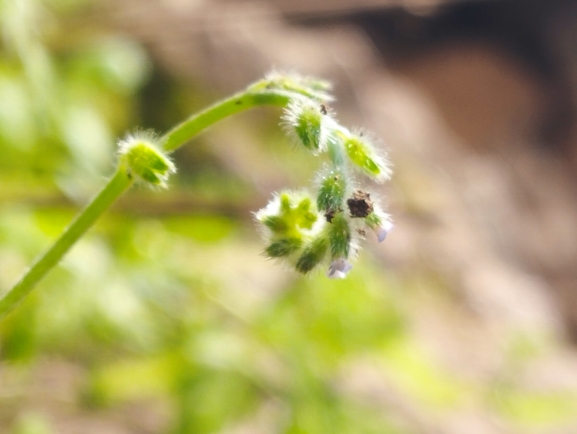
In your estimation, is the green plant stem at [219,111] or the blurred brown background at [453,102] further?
the blurred brown background at [453,102]

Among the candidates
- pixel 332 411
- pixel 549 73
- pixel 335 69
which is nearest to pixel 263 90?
pixel 332 411

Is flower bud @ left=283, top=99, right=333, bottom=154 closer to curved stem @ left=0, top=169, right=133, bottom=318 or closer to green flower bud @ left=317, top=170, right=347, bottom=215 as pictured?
green flower bud @ left=317, top=170, right=347, bottom=215

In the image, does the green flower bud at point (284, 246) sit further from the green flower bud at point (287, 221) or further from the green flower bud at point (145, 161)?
the green flower bud at point (145, 161)

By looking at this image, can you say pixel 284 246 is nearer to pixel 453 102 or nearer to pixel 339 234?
pixel 339 234

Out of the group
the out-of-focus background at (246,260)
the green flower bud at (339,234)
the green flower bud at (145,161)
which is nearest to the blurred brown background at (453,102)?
the out-of-focus background at (246,260)

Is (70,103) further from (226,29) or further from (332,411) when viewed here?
(226,29)
